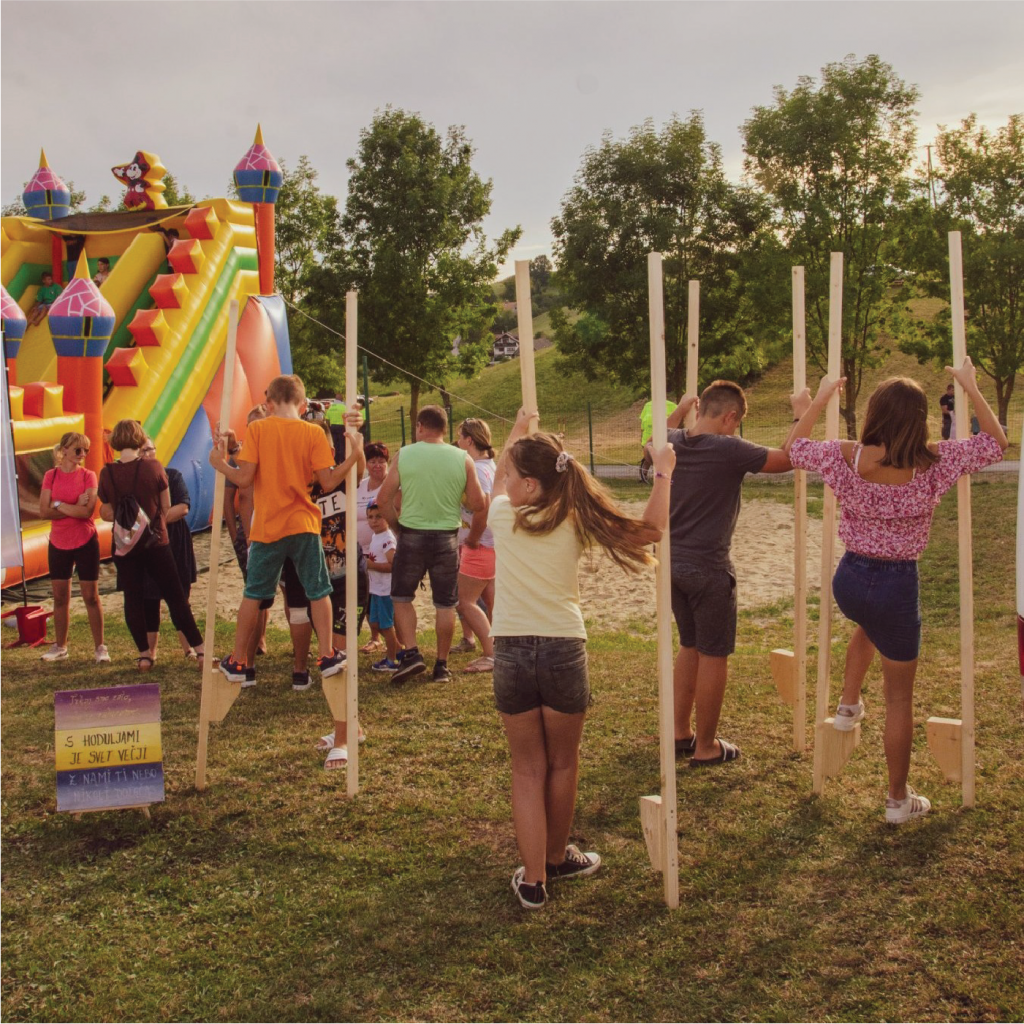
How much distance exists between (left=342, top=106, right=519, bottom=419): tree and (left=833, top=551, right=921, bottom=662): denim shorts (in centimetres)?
1965

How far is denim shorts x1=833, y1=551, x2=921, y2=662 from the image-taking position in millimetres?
4145

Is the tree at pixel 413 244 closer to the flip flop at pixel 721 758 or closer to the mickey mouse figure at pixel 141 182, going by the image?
the mickey mouse figure at pixel 141 182

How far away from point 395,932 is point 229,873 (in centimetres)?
91

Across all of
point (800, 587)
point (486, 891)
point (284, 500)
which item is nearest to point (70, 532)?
point (284, 500)

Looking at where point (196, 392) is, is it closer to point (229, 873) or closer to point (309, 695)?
point (309, 695)

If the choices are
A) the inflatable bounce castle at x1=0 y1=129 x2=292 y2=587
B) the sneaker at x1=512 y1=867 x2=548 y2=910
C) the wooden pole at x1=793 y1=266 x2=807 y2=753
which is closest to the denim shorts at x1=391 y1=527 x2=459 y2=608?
the wooden pole at x1=793 y1=266 x2=807 y2=753

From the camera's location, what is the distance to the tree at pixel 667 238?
2309cm

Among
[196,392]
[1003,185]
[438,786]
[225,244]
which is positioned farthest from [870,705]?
[1003,185]

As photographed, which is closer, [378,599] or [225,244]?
[378,599]

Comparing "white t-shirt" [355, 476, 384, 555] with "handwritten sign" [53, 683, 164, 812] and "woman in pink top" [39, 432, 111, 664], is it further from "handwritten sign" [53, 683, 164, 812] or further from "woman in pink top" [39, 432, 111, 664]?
"handwritten sign" [53, 683, 164, 812]

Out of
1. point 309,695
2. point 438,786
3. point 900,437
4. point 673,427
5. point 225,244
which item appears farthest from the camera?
point 225,244

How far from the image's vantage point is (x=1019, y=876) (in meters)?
3.76

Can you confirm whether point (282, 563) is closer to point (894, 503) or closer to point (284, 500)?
point (284, 500)

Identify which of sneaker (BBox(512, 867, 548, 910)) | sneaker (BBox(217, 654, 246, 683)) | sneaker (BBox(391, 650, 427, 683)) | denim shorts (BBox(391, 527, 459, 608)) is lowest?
sneaker (BBox(512, 867, 548, 910))
